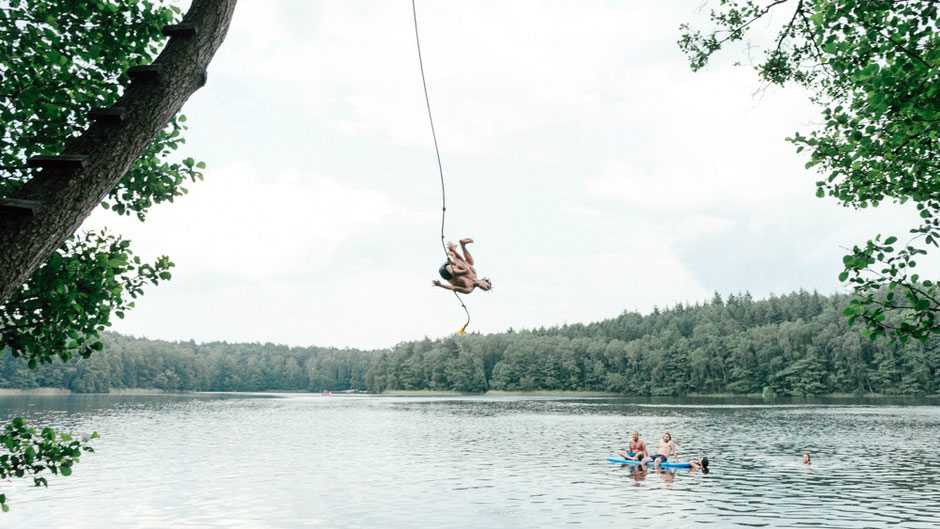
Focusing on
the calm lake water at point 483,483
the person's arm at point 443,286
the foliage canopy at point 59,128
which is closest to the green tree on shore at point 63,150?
the foliage canopy at point 59,128

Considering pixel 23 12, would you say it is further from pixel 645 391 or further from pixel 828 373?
pixel 645 391

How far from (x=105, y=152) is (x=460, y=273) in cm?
790

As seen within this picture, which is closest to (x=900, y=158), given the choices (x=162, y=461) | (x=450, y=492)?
(x=450, y=492)

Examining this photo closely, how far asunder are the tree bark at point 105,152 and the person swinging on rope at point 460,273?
22.7 feet

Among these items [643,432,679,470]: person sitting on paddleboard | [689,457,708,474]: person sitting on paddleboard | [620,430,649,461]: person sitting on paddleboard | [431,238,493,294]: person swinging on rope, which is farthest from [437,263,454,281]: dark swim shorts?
[620,430,649,461]: person sitting on paddleboard

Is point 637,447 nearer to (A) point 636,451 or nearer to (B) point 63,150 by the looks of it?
(A) point 636,451

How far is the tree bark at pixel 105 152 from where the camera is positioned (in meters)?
5.45

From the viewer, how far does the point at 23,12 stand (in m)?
10.0

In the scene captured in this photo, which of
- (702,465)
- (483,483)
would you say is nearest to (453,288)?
(483,483)

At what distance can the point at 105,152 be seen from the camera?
5938 millimetres

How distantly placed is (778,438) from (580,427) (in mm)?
18914

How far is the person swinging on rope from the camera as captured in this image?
13.1 meters

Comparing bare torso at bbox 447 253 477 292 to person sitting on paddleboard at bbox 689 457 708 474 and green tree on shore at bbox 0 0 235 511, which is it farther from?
person sitting on paddleboard at bbox 689 457 708 474

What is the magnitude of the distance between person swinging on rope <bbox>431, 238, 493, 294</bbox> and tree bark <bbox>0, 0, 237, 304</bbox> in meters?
6.91
